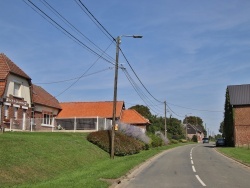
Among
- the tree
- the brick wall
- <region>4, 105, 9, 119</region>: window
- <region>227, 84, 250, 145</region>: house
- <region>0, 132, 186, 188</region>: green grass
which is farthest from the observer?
the tree

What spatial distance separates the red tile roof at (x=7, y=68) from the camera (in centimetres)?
3716

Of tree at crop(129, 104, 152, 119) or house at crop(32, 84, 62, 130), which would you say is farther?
tree at crop(129, 104, 152, 119)

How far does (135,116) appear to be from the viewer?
66.2 m

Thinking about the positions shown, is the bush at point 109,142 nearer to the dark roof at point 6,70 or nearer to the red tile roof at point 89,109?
the dark roof at point 6,70

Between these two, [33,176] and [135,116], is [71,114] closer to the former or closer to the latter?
[135,116]

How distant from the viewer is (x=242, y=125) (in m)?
56.7

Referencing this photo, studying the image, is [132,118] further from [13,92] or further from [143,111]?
[143,111]

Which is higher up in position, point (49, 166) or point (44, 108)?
point (44, 108)

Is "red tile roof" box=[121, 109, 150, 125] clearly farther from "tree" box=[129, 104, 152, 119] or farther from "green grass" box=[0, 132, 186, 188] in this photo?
"green grass" box=[0, 132, 186, 188]

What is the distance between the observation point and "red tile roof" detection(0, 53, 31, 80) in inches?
1463

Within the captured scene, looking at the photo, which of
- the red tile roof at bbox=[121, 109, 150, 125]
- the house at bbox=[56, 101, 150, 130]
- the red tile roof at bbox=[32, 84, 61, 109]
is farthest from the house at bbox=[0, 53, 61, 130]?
the red tile roof at bbox=[121, 109, 150, 125]

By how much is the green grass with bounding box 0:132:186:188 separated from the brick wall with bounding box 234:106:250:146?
3631 cm

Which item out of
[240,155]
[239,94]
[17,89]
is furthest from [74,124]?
[239,94]

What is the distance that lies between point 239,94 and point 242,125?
5519mm
